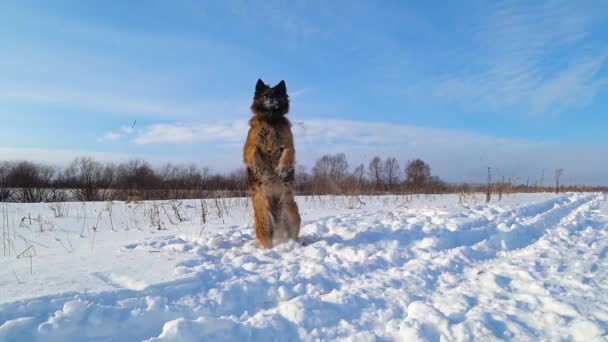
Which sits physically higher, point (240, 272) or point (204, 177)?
point (204, 177)

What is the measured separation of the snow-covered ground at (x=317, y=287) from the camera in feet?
7.75

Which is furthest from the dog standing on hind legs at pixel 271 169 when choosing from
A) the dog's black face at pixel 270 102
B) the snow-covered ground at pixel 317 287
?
the snow-covered ground at pixel 317 287

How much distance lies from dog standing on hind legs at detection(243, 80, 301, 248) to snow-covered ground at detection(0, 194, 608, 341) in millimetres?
Result: 361

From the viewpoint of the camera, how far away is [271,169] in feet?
16.8

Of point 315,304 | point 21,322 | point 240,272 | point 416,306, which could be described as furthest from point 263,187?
point 21,322

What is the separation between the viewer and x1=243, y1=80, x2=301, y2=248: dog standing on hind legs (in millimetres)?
5012

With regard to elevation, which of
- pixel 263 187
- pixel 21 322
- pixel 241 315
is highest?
pixel 263 187

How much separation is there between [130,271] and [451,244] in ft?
14.1

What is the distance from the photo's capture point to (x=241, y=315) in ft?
8.94

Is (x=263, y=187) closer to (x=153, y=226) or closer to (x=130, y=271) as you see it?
(x=130, y=271)

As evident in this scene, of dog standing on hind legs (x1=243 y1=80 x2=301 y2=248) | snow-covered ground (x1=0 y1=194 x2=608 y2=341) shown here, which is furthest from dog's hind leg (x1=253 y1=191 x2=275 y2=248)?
snow-covered ground (x1=0 y1=194 x2=608 y2=341)

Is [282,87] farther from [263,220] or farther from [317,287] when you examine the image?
[317,287]

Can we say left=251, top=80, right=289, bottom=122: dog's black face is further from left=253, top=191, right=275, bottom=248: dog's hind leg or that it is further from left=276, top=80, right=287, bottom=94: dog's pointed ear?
left=253, top=191, right=275, bottom=248: dog's hind leg

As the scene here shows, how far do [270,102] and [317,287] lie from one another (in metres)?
3.05
